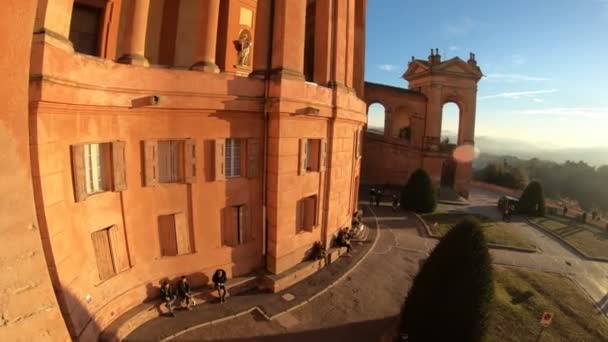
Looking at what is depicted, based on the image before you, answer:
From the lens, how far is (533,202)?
28953 mm

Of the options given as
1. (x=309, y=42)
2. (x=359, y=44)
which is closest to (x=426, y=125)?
(x=359, y=44)

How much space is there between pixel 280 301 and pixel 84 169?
7.87m

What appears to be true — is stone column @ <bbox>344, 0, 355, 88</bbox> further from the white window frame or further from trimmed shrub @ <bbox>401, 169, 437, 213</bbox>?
trimmed shrub @ <bbox>401, 169, 437, 213</bbox>

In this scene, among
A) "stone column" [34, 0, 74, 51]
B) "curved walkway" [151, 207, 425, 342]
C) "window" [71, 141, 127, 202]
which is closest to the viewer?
"stone column" [34, 0, 74, 51]

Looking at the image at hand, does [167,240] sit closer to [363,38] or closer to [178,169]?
[178,169]

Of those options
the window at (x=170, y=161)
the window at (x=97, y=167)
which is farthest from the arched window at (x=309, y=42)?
the window at (x=97, y=167)

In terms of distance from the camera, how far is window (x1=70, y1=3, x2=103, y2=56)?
13102mm

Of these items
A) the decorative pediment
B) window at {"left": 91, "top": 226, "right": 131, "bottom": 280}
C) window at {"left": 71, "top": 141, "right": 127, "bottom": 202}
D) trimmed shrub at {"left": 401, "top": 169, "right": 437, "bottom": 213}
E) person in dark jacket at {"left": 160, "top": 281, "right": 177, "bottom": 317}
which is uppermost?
the decorative pediment

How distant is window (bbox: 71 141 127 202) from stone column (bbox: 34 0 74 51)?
2.66 m

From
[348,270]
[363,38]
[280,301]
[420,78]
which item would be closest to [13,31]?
[280,301]

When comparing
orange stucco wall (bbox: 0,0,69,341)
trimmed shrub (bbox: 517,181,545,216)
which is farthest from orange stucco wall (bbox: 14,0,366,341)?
trimmed shrub (bbox: 517,181,545,216)

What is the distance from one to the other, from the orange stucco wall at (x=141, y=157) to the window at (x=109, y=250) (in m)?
0.20

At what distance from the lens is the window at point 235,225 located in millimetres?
12094

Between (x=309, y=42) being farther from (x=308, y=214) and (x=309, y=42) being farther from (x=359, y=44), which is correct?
(x=308, y=214)
